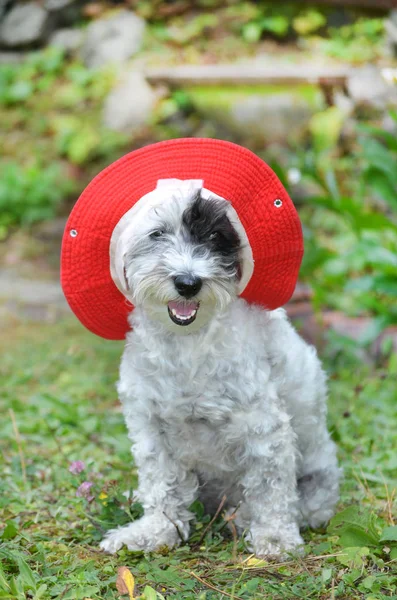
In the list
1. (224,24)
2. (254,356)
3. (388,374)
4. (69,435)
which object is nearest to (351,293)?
(388,374)

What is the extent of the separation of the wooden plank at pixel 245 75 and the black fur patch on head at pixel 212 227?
6.75 metres

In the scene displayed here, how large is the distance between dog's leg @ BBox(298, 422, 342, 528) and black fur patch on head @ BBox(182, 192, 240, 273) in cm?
97

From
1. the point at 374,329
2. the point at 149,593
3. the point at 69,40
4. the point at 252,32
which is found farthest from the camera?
the point at 69,40

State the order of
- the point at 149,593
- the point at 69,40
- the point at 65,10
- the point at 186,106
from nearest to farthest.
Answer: the point at 149,593
the point at 186,106
the point at 69,40
the point at 65,10

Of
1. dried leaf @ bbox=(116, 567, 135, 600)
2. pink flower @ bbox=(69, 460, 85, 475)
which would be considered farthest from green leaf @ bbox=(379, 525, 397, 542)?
pink flower @ bbox=(69, 460, 85, 475)

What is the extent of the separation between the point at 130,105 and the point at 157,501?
24.8 feet

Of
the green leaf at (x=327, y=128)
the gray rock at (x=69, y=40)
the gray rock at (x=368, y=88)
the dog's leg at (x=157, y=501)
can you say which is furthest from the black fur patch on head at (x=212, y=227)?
the gray rock at (x=69, y=40)

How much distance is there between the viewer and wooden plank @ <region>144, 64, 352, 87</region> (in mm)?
9133

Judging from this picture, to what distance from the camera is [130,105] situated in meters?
10.0

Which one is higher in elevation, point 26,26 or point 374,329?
point 26,26

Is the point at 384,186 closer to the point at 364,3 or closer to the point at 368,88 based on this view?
the point at 368,88

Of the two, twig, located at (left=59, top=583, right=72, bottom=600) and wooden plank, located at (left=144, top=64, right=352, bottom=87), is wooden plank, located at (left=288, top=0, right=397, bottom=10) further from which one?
twig, located at (left=59, top=583, right=72, bottom=600)

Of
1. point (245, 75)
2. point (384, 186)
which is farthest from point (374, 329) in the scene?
point (245, 75)

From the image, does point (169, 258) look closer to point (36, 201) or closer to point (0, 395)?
point (0, 395)
